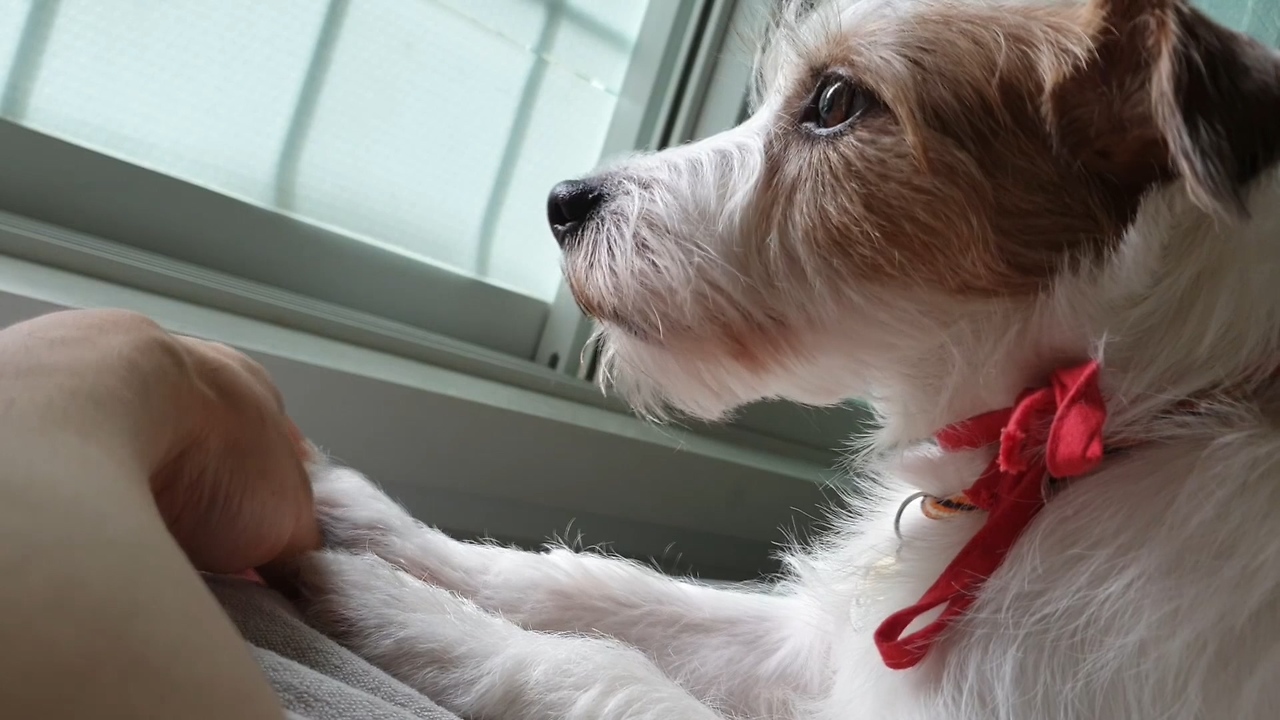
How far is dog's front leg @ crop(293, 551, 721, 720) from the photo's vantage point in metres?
0.85

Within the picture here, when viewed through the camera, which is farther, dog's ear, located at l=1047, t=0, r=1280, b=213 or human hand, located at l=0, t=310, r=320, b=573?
dog's ear, located at l=1047, t=0, r=1280, b=213

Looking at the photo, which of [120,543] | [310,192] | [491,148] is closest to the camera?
[120,543]

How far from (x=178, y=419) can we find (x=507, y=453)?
89 cm

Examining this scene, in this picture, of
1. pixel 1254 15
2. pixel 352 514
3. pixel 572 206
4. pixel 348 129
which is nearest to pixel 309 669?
pixel 352 514

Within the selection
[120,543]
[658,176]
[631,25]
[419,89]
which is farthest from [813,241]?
[631,25]

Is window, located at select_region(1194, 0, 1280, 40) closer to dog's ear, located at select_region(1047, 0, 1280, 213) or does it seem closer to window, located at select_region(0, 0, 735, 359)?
window, located at select_region(0, 0, 735, 359)

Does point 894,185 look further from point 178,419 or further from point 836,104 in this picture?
point 178,419

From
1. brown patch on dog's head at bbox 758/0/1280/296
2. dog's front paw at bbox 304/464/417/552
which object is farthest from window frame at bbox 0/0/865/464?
brown patch on dog's head at bbox 758/0/1280/296

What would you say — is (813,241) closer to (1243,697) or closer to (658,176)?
(658,176)

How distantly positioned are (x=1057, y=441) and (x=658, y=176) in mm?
554

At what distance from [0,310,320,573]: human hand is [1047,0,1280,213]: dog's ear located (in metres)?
0.80

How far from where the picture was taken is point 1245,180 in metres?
0.75

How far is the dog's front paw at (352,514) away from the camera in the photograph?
1.03 meters

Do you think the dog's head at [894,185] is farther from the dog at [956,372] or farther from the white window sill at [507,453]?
the white window sill at [507,453]
